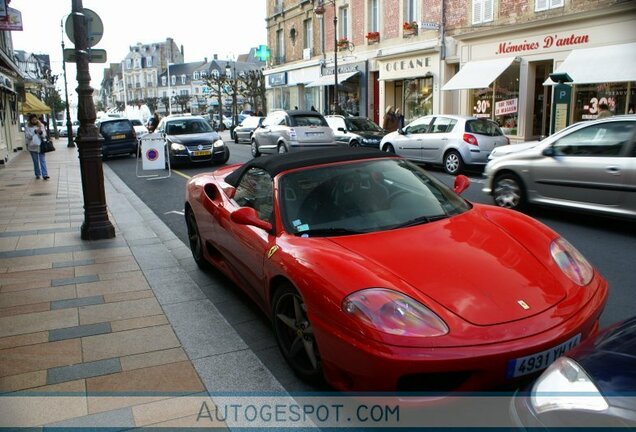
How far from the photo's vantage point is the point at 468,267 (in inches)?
122

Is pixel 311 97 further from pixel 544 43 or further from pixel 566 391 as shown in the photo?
pixel 566 391

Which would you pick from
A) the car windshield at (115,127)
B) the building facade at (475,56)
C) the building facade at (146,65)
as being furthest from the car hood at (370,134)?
the building facade at (146,65)

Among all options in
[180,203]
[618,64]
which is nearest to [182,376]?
[180,203]

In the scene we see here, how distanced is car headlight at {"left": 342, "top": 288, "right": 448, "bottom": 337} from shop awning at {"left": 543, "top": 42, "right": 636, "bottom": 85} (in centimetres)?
1581

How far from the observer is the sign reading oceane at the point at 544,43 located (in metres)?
17.7

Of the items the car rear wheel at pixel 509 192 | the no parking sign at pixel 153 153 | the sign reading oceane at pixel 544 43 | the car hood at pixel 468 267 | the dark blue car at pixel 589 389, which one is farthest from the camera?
the sign reading oceane at pixel 544 43

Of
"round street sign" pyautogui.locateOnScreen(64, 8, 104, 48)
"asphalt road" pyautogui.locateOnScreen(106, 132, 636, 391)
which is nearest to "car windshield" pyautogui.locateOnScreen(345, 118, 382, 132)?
"asphalt road" pyautogui.locateOnScreen(106, 132, 636, 391)

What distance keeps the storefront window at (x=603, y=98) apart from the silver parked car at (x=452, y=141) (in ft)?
17.5

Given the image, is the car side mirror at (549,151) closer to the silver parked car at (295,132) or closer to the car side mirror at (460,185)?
the car side mirror at (460,185)

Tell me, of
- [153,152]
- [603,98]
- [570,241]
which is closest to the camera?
[570,241]

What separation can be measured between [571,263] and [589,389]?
61.7 inches

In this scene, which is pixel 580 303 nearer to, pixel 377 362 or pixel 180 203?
pixel 377 362

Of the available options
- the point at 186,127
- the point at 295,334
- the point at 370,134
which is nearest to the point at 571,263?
the point at 295,334

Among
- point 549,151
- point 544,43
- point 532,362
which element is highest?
point 544,43
